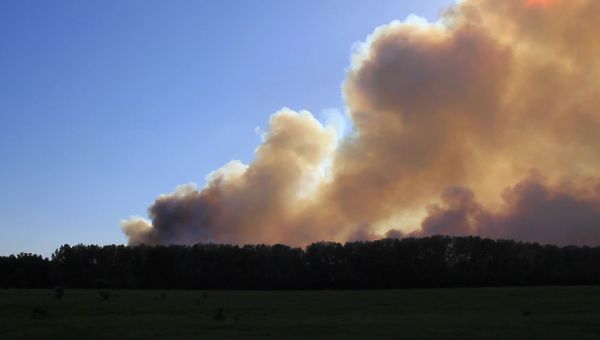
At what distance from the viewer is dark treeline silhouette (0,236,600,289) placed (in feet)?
463

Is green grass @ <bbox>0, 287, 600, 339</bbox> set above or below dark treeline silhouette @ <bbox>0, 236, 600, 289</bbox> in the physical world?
below

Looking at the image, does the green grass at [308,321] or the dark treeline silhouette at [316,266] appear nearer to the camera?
the green grass at [308,321]

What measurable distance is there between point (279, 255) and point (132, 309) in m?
94.0

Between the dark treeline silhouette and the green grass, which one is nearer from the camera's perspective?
the green grass

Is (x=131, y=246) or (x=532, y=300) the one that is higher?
(x=131, y=246)

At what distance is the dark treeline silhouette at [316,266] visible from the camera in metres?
141

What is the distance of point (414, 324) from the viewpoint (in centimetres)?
4247

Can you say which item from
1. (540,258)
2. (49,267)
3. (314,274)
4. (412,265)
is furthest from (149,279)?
A: (540,258)

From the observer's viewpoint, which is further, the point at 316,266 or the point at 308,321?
the point at 316,266

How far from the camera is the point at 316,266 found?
153 meters

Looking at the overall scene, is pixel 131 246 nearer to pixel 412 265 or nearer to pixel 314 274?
pixel 314 274

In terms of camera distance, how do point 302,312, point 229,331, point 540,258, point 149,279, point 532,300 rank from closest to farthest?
point 229,331
point 302,312
point 532,300
point 540,258
point 149,279

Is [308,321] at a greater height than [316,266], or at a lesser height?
lesser

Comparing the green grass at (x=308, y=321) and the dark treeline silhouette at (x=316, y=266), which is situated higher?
the dark treeline silhouette at (x=316, y=266)
